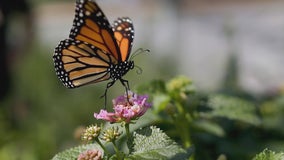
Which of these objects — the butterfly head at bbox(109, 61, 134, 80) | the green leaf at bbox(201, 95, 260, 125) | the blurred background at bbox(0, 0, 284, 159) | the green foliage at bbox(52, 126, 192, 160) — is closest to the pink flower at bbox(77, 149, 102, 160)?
the green foliage at bbox(52, 126, 192, 160)

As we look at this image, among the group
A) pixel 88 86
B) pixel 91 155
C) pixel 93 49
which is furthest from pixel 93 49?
pixel 88 86

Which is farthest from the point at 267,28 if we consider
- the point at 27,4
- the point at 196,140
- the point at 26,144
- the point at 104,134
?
the point at 104,134

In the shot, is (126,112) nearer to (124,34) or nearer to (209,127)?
(124,34)

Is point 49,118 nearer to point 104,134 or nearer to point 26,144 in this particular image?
point 26,144

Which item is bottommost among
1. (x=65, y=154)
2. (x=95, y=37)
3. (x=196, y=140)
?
(x=196, y=140)

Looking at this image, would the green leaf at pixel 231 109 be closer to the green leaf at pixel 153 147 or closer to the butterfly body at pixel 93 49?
the butterfly body at pixel 93 49

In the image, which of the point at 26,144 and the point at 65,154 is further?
the point at 26,144

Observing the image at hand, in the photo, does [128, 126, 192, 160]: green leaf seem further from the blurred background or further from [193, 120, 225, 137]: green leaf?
the blurred background
